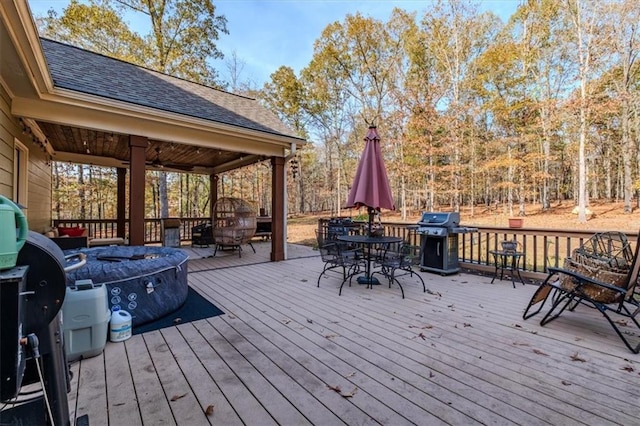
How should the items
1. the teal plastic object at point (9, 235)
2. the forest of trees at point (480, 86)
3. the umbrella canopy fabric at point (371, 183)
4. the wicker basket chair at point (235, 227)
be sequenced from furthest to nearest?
the forest of trees at point (480, 86) < the wicker basket chair at point (235, 227) < the umbrella canopy fabric at point (371, 183) < the teal plastic object at point (9, 235)

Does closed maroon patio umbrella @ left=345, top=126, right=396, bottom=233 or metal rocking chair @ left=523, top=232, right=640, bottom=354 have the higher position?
closed maroon patio umbrella @ left=345, top=126, right=396, bottom=233

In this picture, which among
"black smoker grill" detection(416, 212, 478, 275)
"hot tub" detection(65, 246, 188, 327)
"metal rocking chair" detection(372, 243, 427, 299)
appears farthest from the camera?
"black smoker grill" detection(416, 212, 478, 275)

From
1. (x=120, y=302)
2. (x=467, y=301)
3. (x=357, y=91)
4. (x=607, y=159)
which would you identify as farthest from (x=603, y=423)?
(x=607, y=159)

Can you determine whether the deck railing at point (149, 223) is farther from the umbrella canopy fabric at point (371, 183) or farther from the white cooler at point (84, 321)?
the white cooler at point (84, 321)

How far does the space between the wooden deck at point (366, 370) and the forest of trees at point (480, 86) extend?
11.3m

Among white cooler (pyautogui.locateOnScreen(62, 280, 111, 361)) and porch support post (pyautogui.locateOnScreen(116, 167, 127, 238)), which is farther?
porch support post (pyautogui.locateOnScreen(116, 167, 127, 238))

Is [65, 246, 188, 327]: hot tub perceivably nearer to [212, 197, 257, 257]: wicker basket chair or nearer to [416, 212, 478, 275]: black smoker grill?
[212, 197, 257, 257]: wicker basket chair

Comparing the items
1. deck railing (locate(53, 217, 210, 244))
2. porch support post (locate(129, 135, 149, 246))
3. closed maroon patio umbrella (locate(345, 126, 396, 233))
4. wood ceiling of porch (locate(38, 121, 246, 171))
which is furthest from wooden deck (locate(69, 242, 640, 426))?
deck railing (locate(53, 217, 210, 244))

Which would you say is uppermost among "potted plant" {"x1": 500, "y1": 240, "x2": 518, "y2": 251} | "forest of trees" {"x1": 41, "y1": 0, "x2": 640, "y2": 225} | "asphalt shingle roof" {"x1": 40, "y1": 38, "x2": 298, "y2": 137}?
"forest of trees" {"x1": 41, "y1": 0, "x2": 640, "y2": 225}

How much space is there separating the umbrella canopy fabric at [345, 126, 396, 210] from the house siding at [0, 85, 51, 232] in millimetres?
4570

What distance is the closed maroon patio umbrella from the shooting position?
15.1ft

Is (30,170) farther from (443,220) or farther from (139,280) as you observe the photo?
(443,220)

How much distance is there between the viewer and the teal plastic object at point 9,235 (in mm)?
913

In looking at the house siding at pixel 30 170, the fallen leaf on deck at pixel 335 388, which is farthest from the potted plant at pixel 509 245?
the house siding at pixel 30 170
